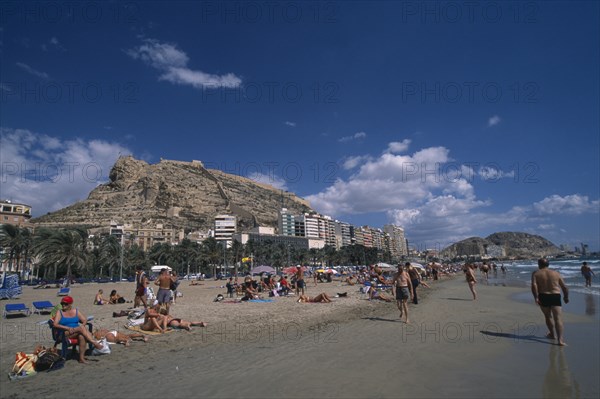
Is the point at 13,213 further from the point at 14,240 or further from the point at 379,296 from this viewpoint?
the point at 379,296

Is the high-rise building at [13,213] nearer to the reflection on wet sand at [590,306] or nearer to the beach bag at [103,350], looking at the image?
the beach bag at [103,350]

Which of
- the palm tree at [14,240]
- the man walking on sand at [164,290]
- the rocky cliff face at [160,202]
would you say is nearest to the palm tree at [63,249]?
the palm tree at [14,240]

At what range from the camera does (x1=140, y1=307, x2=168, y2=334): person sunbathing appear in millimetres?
8492

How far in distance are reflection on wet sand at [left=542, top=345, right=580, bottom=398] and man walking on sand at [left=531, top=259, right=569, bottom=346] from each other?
1.05 meters

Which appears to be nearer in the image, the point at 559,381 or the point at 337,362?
the point at 559,381

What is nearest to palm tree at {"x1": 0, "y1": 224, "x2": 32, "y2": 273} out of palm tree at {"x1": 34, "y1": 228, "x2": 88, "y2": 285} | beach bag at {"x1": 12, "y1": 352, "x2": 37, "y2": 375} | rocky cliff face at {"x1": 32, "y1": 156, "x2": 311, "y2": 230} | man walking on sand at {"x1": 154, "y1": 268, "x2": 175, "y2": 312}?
palm tree at {"x1": 34, "y1": 228, "x2": 88, "y2": 285}

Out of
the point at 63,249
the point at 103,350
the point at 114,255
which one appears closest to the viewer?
the point at 103,350

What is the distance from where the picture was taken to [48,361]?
5.65m

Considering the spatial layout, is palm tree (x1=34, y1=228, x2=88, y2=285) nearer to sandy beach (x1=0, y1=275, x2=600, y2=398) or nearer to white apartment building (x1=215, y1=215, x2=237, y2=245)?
sandy beach (x1=0, y1=275, x2=600, y2=398)

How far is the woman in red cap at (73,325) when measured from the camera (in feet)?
20.4

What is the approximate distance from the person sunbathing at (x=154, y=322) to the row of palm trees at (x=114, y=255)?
122ft

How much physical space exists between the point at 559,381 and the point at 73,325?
771 centimetres

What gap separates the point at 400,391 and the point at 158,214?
505ft

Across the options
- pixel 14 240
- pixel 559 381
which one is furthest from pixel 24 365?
pixel 14 240
